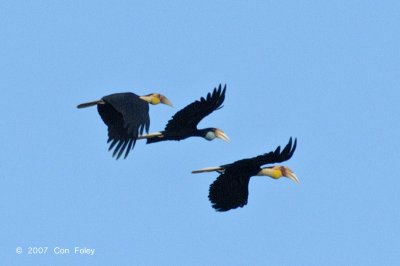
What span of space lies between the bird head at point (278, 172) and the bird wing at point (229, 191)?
0.74 m

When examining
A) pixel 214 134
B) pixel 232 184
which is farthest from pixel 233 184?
pixel 214 134

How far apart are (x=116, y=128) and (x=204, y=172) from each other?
2220 millimetres

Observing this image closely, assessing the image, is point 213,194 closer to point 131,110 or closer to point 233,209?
point 233,209

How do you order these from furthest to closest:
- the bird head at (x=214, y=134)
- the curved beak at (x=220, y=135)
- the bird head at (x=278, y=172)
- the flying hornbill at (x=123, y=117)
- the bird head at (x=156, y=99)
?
the bird head at (x=156, y=99) → the curved beak at (x=220, y=135) → the bird head at (x=214, y=134) → the bird head at (x=278, y=172) → the flying hornbill at (x=123, y=117)

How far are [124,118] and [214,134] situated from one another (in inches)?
143

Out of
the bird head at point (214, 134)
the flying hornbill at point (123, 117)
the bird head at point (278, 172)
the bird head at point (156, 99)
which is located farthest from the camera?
the bird head at point (156, 99)

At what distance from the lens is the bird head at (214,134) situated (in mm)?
38688

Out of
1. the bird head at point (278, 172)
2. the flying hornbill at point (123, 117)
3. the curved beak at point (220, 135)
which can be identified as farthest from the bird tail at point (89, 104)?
the bird head at point (278, 172)

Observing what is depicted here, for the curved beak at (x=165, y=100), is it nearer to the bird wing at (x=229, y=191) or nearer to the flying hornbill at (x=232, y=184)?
the flying hornbill at (x=232, y=184)

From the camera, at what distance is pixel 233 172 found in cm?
3709

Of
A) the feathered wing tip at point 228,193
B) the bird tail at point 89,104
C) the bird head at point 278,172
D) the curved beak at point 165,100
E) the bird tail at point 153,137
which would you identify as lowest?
the feathered wing tip at point 228,193

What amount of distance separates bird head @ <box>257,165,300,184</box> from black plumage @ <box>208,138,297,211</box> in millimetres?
386

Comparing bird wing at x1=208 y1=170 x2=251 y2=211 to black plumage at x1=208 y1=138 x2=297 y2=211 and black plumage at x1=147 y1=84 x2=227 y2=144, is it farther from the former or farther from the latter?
black plumage at x1=147 y1=84 x2=227 y2=144

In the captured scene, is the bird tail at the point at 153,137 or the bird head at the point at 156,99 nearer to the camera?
the bird tail at the point at 153,137
